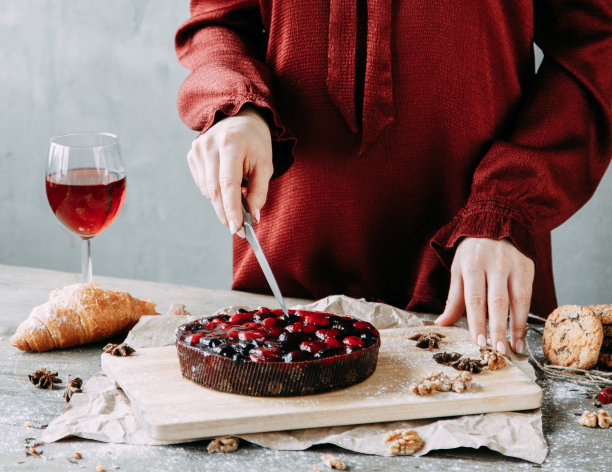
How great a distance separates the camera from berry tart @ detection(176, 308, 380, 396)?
3.89 ft

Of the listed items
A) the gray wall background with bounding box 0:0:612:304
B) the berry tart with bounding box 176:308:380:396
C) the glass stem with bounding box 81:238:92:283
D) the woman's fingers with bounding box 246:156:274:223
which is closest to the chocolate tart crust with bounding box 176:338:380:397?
the berry tart with bounding box 176:308:380:396

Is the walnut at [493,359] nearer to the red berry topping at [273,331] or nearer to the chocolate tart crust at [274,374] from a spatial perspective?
the chocolate tart crust at [274,374]

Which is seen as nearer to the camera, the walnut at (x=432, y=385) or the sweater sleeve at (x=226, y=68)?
the walnut at (x=432, y=385)

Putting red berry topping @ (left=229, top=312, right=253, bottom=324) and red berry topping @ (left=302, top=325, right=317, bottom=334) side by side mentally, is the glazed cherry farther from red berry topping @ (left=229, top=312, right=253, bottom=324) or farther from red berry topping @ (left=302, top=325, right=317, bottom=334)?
red berry topping @ (left=229, top=312, right=253, bottom=324)

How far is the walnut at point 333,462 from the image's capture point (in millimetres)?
1034

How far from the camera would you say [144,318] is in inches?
61.6

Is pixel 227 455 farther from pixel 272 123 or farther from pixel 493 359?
pixel 272 123

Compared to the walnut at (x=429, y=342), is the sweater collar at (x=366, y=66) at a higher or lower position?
higher

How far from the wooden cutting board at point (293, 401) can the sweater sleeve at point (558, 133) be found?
1.25 ft

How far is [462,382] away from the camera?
4.05ft

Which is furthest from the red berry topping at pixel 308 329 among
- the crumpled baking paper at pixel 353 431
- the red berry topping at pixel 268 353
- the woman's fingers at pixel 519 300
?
the woman's fingers at pixel 519 300

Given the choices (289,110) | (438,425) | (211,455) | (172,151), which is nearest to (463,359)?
(438,425)

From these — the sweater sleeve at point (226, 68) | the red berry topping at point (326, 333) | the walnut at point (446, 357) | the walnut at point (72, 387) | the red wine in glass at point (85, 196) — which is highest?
the sweater sleeve at point (226, 68)

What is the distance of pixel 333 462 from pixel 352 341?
0.89 ft
